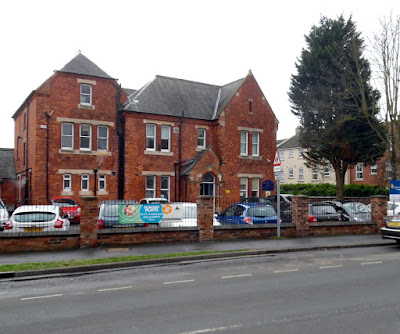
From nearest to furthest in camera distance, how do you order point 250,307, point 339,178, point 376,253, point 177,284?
point 250,307, point 177,284, point 376,253, point 339,178

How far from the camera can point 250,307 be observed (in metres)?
6.57

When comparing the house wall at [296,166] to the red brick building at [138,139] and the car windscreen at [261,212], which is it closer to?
the red brick building at [138,139]

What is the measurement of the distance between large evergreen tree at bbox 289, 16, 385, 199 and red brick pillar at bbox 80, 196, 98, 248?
21846 mm

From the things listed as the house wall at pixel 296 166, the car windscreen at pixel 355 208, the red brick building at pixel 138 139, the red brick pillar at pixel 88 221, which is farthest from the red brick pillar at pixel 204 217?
the house wall at pixel 296 166

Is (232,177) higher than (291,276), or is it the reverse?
(232,177)

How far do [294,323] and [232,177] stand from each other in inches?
984

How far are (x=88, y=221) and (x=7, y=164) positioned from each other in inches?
887

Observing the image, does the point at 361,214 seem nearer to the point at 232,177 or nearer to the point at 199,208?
the point at 199,208

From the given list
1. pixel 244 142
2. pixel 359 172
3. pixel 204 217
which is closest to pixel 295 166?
pixel 359 172

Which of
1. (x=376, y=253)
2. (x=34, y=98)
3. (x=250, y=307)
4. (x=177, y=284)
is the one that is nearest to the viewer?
(x=250, y=307)

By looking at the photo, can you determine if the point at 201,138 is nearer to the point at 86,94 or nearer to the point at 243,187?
the point at 243,187

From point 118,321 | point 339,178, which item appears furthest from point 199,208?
point 339,178

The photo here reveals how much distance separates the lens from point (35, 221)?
13.5 metres

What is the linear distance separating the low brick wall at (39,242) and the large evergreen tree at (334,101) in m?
22.6
